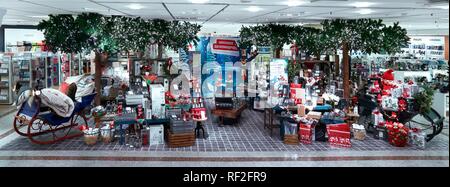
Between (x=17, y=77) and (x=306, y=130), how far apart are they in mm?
9680

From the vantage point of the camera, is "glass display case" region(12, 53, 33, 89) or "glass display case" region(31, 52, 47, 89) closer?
"glass display case" region(12, 53, 33, 89)

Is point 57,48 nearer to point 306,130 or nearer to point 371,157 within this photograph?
point 306,130

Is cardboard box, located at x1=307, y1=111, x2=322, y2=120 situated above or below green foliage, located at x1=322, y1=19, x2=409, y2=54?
below

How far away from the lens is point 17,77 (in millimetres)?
12836

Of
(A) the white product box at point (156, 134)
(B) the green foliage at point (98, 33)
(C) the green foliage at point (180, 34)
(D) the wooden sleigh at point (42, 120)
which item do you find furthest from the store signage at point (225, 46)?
(A) the white product box at point (156, 134)

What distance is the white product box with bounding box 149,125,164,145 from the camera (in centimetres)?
732

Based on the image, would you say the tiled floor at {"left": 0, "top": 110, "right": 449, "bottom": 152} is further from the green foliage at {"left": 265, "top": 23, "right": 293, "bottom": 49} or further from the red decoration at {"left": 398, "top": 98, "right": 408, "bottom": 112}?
the green foliage at {"left": 265, "top": 23, "right": 293, "bottom": 49}

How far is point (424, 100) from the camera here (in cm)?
774

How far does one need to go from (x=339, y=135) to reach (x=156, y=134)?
3270 mm

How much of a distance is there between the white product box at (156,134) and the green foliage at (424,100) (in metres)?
4.82

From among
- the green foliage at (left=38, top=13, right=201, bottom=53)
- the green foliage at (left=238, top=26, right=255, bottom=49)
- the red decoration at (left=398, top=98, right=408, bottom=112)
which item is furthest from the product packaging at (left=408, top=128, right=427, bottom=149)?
the green foliage at (left=38, top=13, right=201, bottom=53)

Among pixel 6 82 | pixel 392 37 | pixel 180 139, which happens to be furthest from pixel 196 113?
pixel 6 82

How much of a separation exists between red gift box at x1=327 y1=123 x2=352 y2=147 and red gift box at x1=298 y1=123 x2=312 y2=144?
34 centimetres

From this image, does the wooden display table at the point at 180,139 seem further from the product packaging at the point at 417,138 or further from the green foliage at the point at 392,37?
the green foliage at the point at 392,37
